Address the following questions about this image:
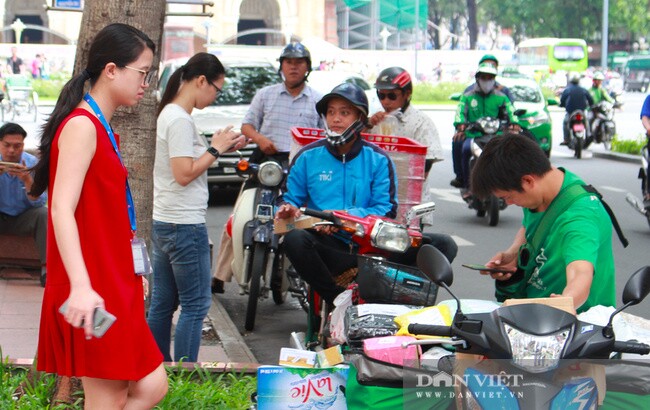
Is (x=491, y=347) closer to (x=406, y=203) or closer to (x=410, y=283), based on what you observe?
(x=410, y=283)

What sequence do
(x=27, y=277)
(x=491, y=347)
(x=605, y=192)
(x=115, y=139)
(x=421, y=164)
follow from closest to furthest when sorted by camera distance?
(x=491, y=347) → (x=115, y=139) → (x=421, y=164) → (x=27, y=277) → (x=605, y=192)

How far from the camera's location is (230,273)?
8562mm

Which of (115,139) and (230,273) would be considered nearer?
(115,139)

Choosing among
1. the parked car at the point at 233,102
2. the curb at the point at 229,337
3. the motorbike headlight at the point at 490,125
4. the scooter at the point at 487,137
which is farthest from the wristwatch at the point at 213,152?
the parked car at the point at 233,102

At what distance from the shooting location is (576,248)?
4.23m

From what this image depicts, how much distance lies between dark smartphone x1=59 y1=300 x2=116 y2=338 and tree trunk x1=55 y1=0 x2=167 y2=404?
232cm

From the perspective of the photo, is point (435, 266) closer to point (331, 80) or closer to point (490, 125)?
point (490, 125)

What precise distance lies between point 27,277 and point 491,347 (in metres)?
7.08

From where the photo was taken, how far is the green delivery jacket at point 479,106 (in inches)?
539

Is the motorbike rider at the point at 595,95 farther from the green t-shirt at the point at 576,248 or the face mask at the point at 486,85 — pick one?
the green t-shirt at the point at 576,248

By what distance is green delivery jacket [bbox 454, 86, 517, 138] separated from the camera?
13.7m

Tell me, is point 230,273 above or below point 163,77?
below

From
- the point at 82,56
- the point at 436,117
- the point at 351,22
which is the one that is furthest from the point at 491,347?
the point at 351,22

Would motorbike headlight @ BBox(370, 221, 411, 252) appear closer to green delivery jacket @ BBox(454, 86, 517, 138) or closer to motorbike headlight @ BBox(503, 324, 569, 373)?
motorbike headlight @ BBox(503, 324, 569, 373)
